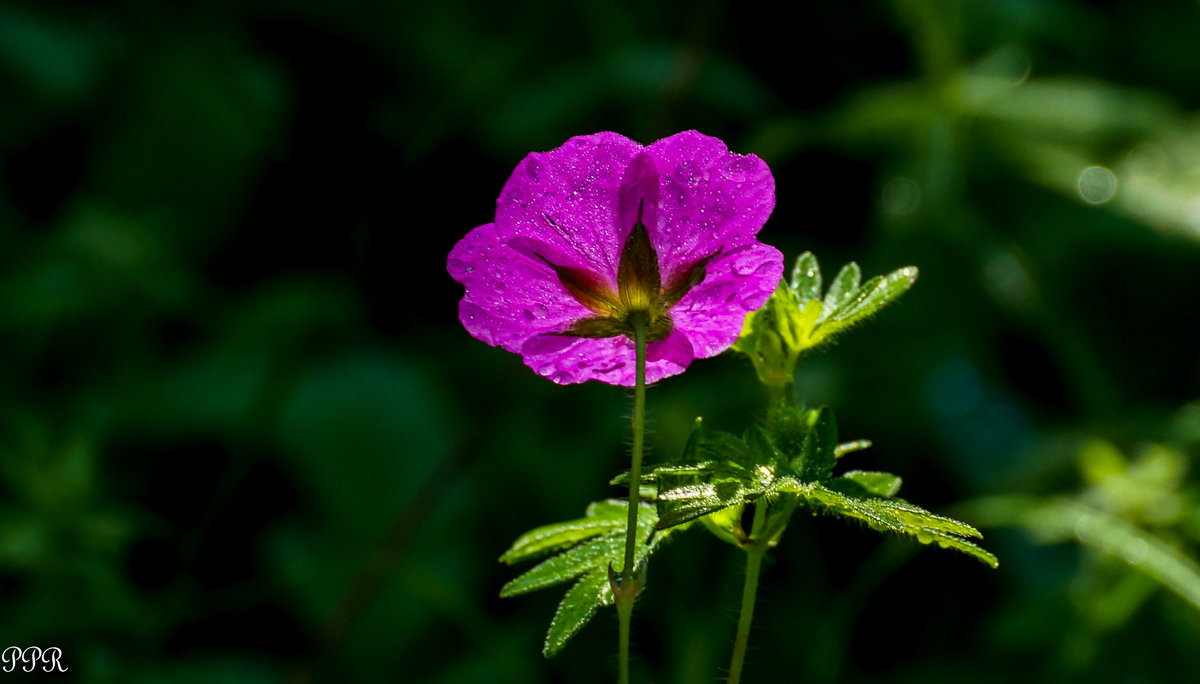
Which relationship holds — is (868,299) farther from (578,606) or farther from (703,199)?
(578,606)

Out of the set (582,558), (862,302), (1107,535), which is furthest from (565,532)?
(1107,535)

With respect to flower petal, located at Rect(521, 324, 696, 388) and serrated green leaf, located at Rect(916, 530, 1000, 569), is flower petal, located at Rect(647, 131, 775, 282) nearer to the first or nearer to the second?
flower petal, located at Rect(521, 324, 696, 388)

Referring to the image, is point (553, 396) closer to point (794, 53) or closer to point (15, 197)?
point (794, 53)

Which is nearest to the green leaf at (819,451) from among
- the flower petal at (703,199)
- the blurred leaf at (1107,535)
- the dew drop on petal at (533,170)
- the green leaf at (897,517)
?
the green leaf at (897,517)

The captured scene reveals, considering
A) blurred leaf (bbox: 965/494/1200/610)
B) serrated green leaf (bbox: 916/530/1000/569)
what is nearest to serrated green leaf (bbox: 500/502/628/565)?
serrated green leaf (bbox: 916/530/1000/569)

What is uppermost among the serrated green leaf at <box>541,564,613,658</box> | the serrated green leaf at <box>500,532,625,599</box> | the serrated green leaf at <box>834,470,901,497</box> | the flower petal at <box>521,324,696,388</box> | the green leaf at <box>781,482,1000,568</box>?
the flower petal at <box>521,324,696,388</box>

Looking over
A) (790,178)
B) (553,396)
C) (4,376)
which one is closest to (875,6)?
(790,178)
